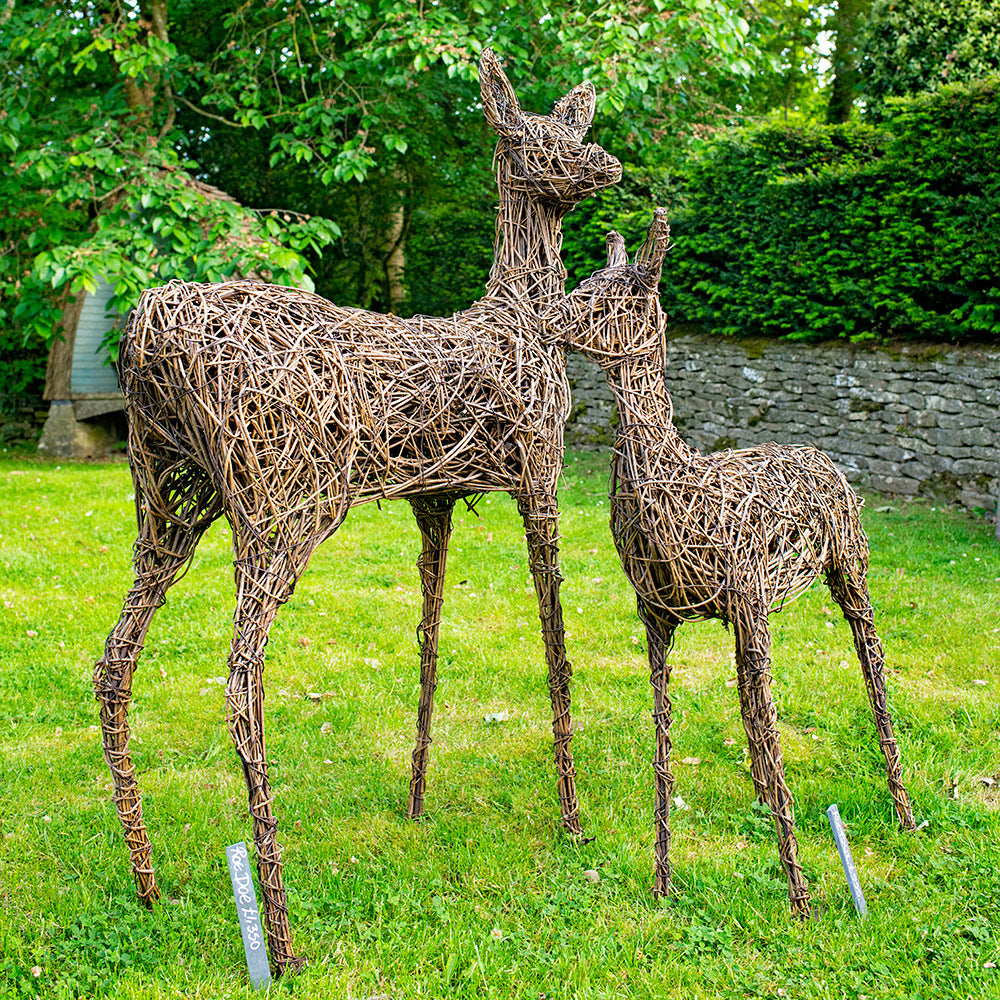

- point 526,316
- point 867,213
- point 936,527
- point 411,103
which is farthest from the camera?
point 411,103

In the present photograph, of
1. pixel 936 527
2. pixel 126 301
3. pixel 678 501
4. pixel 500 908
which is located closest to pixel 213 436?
pixel 678 501

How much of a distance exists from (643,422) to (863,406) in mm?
6934

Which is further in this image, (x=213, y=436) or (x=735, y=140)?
(x=735, y=140)

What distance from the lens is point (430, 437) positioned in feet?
10.7

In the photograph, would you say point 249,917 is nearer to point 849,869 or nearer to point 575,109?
point 849,869

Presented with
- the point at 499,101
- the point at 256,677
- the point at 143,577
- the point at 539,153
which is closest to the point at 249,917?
the point at 256,677

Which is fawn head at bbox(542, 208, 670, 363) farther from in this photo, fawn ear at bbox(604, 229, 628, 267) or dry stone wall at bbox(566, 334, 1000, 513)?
dry stone wall at bbox(566, 334, 1000, 513)

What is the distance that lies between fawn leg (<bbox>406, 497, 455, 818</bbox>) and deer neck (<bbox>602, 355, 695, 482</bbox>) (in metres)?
0.92

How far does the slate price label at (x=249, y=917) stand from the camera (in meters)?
2.95

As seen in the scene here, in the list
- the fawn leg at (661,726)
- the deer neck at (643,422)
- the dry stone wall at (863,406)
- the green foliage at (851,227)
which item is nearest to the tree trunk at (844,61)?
the green foliage at (851,227)

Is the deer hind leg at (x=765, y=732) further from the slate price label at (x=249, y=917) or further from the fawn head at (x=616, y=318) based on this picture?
the slate price label at (x=249, y=917)

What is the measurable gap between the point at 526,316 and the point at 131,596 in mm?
1812

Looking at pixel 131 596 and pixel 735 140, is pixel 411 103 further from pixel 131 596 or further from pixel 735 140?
pixel 131 596

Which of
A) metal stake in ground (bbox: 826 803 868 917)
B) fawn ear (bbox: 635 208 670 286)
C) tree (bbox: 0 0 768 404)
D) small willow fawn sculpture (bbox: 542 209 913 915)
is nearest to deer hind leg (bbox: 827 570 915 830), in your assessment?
small willow fawn sculpture (bbox: 542 209 913 915)
